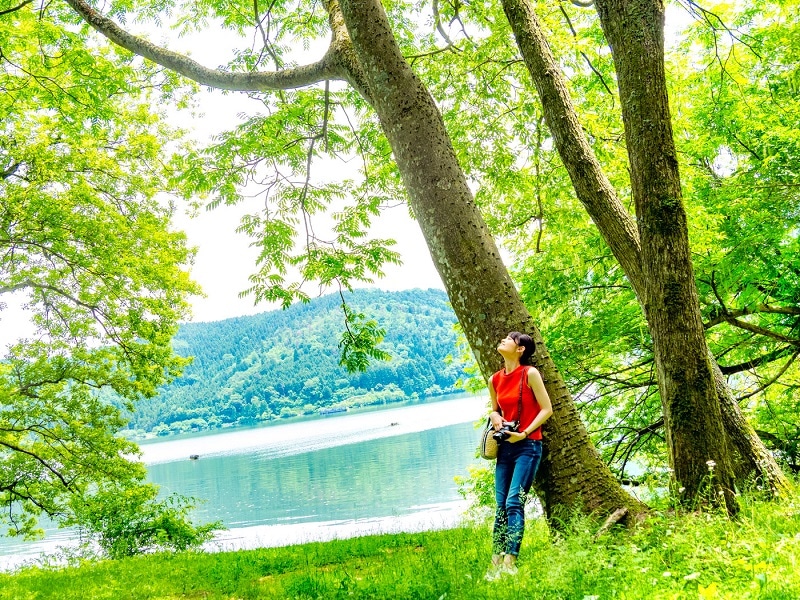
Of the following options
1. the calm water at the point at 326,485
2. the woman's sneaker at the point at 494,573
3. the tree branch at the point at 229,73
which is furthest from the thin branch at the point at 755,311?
the tree branch at the point at 229,73

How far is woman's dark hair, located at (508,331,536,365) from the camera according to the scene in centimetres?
446

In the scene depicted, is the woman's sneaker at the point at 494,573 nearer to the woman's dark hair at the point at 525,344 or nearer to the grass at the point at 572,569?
the grass at the point at 572,569

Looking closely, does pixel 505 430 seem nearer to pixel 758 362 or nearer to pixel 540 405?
pixel 540 405

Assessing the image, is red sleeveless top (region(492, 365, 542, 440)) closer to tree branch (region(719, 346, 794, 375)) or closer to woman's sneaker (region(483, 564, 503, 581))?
woman's sneaker (region(483, 564, 503, 581))

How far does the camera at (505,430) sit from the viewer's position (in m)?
4.45

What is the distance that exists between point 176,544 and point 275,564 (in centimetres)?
872

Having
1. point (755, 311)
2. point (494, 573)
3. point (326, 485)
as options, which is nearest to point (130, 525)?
point (494, 573)

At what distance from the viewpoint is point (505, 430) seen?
445 cm

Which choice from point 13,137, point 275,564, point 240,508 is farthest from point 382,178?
point 240,508

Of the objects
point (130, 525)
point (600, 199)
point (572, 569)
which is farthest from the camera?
point (130, 525)

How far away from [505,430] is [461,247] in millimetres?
1378

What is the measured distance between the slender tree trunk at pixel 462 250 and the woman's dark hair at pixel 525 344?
0.29 ft

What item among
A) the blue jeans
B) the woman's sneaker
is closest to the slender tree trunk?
the blue jeans

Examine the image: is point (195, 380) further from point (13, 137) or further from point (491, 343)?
point (491, 343)
